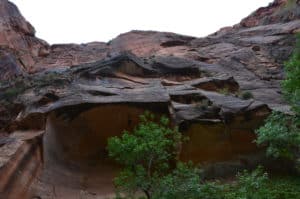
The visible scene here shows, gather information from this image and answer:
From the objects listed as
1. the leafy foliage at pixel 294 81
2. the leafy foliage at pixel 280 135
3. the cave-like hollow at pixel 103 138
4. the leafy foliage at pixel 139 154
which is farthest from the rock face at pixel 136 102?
the leafy foliage at pixel 294 81

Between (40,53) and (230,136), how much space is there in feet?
53.3

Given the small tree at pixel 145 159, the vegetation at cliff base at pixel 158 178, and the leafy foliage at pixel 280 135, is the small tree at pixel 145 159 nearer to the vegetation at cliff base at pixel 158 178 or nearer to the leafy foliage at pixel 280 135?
the vegetation at cliff base at pixel 158 178

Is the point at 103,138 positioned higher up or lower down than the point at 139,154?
lower down

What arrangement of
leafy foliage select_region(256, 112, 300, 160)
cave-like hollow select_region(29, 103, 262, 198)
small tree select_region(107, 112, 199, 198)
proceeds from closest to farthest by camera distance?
leafy foliage select_region(256, 112, 300, 160) → small tree select_region(107, 112, 199, 198) → cave-like hollow select_region(29, 103, 262, 198)

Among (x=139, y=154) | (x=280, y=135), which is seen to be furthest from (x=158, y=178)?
(x=280, y=135)

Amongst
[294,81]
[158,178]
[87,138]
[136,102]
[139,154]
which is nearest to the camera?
[294,81]

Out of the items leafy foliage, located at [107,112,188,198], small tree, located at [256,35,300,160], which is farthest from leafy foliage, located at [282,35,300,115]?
leafy foliage, located at [107,112,188,198]

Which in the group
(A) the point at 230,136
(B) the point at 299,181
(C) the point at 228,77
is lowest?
(B) the point at 299,181

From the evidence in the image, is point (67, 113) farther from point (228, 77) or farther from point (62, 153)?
point (228, 77)

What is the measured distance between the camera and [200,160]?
1584 cm

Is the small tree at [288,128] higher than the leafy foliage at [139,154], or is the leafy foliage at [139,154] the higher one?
the small tree at [288,128]

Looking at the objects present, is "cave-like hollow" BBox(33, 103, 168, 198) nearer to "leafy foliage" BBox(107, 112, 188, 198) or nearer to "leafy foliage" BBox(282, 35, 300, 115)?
"leafy foliage" BBox(107, 112, 188, 198)

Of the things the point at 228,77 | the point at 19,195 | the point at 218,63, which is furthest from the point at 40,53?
the point at 19,195

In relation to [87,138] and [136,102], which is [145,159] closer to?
[136,102]
